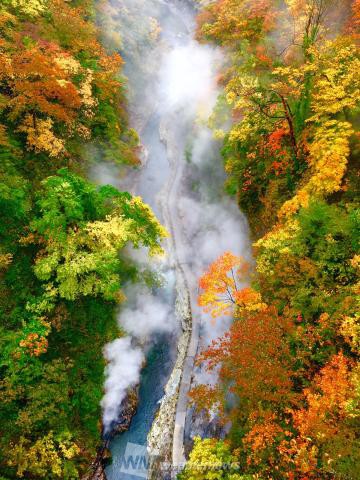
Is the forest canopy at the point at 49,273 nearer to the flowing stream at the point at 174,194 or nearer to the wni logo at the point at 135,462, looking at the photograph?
the wni logo at the point at 135,462

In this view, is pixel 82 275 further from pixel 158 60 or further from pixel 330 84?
pixel 158 60

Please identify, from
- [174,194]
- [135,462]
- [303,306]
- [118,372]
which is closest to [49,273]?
[118,372]

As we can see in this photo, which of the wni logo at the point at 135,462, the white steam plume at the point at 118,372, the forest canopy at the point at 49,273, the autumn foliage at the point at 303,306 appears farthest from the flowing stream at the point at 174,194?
the forest canopy at the point at 49,273

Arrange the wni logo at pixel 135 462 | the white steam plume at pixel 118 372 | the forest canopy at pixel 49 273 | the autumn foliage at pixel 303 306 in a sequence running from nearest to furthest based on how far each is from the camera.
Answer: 1. the autumn foliage at pixel 303 306
2. the forest canopy at pixel 49 273
3. the wni logo at pixel 135 462
4. the white steam plume at pixel 118 372

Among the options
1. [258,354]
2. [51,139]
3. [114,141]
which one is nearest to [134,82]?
[114,141]

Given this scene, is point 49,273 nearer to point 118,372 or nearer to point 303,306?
point 118,372

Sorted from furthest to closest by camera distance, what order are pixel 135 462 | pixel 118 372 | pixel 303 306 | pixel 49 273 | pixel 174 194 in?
1. pixel 174 194
2. pixel 118 372
3. pixel 135 462
4. pixel 49 273
5. pixel 303 306
